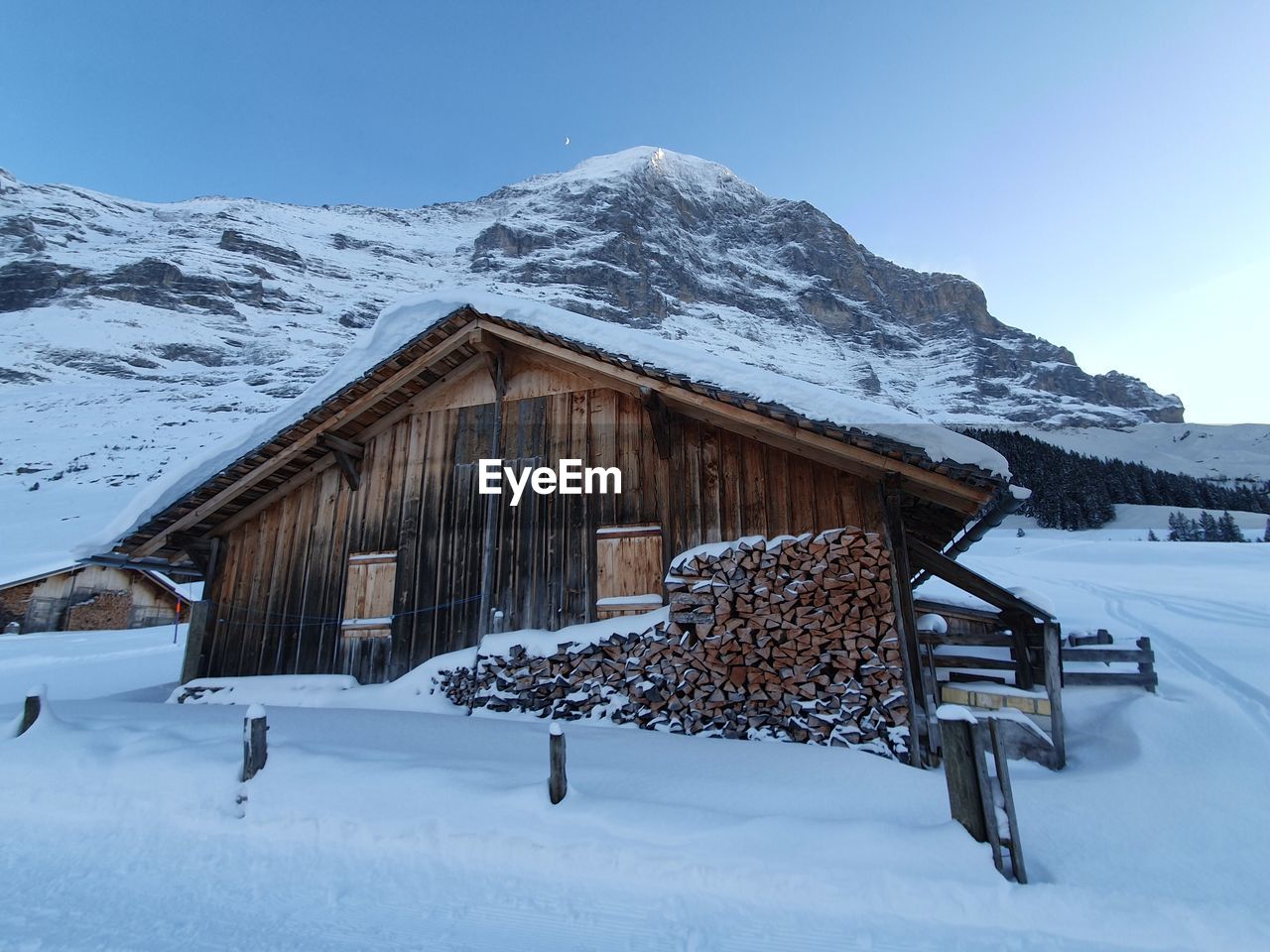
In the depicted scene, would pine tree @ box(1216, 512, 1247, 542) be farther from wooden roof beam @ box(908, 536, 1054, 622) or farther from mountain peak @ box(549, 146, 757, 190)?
mountain peak @ box(549, 146, 757, 190)

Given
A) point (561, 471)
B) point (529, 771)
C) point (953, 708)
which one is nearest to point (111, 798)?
point (529, 771)

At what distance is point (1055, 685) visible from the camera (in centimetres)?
627

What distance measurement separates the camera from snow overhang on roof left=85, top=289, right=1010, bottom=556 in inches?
277

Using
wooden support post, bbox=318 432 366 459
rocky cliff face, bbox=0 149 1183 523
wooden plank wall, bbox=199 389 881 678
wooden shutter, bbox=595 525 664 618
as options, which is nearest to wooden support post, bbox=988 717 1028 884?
wooden plank wall, bbox=199 389 881 678

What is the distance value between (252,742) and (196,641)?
20.0ft

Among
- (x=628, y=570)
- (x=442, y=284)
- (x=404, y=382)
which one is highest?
(x=442, y=284)

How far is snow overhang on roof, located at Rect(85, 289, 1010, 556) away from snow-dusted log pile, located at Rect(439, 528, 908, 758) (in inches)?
56.7

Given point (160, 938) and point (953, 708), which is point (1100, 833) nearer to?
point (953, 708)

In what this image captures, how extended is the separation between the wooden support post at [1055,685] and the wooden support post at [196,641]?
1116cm

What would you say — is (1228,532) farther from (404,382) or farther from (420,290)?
(420,290)

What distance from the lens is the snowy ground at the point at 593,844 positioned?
3051 millimetres

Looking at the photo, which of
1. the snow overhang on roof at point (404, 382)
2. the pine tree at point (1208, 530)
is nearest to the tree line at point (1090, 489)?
the pine tree at point (1208, 530)

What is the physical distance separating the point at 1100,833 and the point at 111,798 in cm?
703

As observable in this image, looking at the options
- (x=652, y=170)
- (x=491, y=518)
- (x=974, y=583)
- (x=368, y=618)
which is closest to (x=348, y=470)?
(x=368, y=618)
